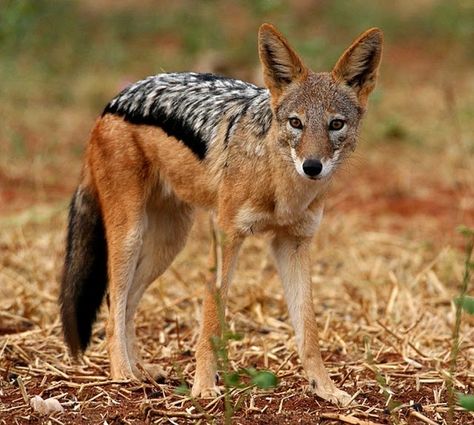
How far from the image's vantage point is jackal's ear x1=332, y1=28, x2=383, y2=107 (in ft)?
16.7

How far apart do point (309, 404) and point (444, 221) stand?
16.1 ft

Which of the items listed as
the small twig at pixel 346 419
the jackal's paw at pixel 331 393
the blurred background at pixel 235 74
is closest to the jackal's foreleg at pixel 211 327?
the jackal's paw at pixel 331 393

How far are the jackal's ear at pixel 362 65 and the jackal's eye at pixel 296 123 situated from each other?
14.1 inches

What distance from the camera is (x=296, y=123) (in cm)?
493

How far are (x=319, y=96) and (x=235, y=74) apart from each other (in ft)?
32.2

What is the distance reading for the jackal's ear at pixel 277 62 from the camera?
5062mm

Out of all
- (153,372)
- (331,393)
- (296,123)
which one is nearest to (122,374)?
(153,372)

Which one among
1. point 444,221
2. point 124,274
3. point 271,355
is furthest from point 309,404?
point 444,221

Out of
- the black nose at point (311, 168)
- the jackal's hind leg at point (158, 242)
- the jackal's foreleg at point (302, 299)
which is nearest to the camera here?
the black nose at point (311, 168)

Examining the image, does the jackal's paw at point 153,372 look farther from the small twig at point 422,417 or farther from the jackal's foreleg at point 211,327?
the small twig at point 422,417

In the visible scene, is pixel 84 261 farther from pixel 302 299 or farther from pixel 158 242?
pixel 302 299

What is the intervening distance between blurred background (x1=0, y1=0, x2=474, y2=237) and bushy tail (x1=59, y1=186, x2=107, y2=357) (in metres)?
1.59

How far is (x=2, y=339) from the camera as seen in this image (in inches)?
230

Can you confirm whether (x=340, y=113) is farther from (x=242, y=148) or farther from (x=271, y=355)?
(x=271, y=355)
